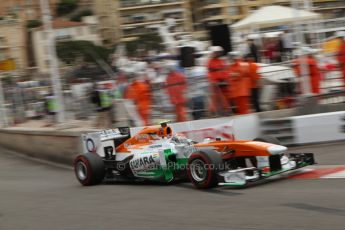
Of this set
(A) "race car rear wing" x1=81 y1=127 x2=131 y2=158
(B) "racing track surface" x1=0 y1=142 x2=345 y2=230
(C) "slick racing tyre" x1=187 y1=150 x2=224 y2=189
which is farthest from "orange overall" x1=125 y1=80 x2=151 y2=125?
(C) "slick racing tyre" x1=187 y1=150 x2=224 y2=189

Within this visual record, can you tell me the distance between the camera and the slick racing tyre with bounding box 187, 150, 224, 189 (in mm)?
8695

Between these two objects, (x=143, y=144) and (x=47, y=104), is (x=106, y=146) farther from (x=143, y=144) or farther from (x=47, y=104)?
(x=47, y=104)

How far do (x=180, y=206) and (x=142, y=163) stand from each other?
8.19 ft

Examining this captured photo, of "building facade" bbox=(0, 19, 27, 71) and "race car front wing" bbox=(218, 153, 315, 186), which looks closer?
"race car front wing" bbox=(218, 153, 315, 186)

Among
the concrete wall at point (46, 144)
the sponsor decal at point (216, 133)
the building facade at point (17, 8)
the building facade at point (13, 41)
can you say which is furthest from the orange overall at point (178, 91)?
the building facade at point (17, 8)

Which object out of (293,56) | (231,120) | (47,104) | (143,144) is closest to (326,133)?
(231,120)

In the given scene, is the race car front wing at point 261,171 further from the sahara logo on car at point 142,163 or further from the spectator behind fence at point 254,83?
the spectator behind fence at point 254,83

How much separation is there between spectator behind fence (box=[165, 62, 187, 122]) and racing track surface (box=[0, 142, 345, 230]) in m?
3.71

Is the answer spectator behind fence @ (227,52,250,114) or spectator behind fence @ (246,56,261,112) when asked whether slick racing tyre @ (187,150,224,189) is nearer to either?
spectator behind fence @ (227,52,250,114)

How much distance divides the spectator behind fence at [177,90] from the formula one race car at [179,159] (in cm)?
276

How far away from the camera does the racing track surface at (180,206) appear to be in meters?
6.45

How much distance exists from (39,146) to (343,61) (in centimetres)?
907

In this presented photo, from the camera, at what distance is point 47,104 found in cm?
2102

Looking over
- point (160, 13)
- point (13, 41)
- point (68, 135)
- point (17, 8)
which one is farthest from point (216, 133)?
point (17, 8)
